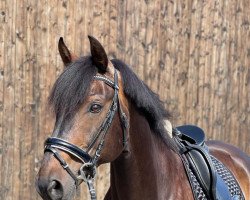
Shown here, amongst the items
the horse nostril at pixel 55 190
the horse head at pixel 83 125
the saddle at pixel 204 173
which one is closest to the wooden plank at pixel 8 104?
the saddle at pixel 204 173

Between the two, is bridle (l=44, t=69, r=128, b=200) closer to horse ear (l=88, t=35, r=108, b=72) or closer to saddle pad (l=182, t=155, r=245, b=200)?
horse ear (l=88, t=35, r=108, b=72)

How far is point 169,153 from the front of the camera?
3764mm

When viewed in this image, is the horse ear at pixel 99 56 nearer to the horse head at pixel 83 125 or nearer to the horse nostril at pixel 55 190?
the horse head at pixel 83 125

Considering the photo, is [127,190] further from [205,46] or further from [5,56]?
[205,46]

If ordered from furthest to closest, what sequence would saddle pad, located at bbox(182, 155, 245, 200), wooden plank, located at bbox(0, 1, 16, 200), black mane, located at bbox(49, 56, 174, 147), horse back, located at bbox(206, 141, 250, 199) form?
wooden plank, located at bbox(0, 1, 16, 200), horse back, located at bbox(206, 141, 250, 199), saddle pad, located at bbox(182, 155, 245, 200), black mane, located at bbox(49, 56, 174, 147)

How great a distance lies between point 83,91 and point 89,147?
0.94ft

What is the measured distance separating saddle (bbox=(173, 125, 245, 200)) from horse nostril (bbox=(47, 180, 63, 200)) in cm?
106

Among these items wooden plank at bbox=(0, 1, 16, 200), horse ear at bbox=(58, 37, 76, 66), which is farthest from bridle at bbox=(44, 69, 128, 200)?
wooden plank at bbox=(0, 1, 16, 200)

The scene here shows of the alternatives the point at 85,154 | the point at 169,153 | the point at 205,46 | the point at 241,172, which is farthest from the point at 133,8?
the point at 85,154

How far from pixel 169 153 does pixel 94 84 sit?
81cm

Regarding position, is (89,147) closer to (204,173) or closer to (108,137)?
(108,137)

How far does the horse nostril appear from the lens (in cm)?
295

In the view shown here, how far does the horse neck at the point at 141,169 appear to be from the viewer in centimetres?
346

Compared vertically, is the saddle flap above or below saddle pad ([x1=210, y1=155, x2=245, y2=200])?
above
